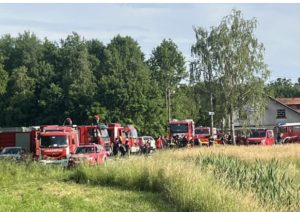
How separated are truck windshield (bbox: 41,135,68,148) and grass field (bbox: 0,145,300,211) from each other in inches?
431

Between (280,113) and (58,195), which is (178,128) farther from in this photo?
(280,113)

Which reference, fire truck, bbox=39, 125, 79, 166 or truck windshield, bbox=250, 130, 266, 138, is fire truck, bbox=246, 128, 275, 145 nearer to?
truck windshield, bbox=250, 130, 266, 138

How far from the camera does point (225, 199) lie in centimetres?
1276

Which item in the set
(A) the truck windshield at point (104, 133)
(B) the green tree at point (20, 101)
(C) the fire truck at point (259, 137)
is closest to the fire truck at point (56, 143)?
(A) the truck windshield at point (104, 133)

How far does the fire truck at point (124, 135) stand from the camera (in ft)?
147

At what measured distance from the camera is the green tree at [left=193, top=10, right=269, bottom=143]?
172 feet

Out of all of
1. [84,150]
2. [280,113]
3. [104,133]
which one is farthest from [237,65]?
[280,113]

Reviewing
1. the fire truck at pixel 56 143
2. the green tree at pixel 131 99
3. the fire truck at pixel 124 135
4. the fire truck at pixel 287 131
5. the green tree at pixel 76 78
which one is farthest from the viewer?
the green tree at pixel 76 78

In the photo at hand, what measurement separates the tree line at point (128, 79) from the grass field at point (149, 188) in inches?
1266

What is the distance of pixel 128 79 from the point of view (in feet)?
244

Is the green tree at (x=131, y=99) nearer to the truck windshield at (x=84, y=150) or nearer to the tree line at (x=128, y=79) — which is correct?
the tree line at (x=128, y=79)

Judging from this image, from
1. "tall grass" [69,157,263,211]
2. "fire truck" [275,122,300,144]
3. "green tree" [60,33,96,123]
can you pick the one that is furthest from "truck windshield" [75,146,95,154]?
"green tree" [60,33,96,123]

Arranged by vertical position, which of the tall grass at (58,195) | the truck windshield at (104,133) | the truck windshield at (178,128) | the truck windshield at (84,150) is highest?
the truck windshield at (178,128)

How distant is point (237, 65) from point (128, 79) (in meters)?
24.3
